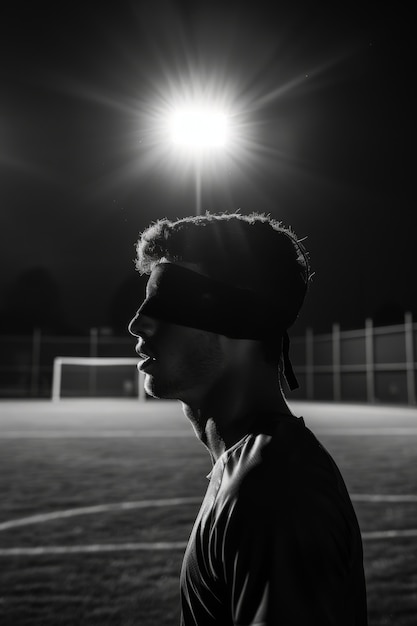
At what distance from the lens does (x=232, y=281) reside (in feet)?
4.72

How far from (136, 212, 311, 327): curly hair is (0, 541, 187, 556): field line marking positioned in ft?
14.6

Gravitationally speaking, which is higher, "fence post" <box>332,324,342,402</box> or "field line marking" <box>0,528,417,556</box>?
"fence post" <box>332,324,342,402</box>

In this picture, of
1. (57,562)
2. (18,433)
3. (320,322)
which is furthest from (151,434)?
(320,322)

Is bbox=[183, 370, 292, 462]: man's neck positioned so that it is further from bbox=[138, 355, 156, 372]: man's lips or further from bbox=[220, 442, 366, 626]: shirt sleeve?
bbox=[220, 442, 366, 626]: shirt sleeve

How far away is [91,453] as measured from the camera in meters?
11.9

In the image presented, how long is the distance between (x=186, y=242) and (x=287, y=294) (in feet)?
1.00

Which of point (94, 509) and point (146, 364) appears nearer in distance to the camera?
point (146, 364)

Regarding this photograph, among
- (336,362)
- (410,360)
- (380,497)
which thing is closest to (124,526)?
(380,497)

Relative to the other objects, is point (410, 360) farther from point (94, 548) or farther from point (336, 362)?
point (94, 548)

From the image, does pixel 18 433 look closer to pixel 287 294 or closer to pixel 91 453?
pixel 91 453

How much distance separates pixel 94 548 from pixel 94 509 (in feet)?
4.93

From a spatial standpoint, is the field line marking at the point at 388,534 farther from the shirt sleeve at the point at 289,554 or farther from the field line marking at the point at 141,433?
the field line marking at the point at 141,433

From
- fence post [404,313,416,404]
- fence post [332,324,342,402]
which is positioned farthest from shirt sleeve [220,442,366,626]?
fence post [332,324,342,402]

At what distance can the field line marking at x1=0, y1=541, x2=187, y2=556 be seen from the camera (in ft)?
17.1
